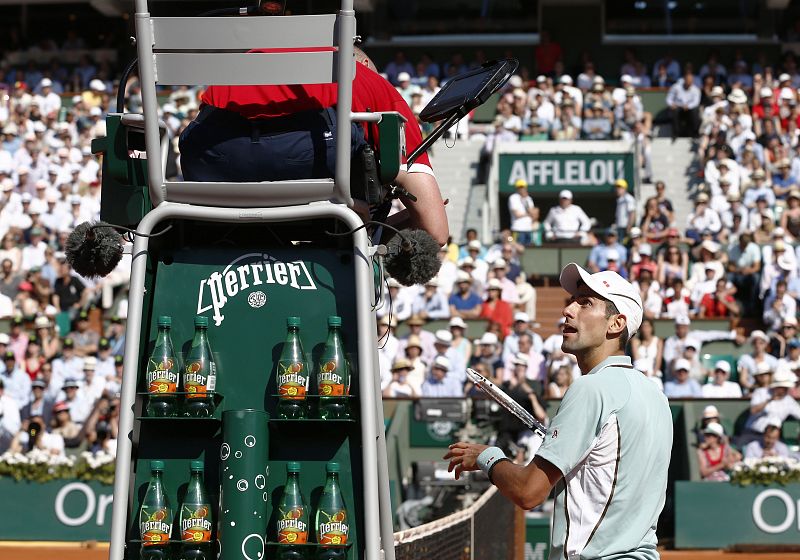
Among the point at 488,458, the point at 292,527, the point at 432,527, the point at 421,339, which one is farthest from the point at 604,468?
the point at 421,339

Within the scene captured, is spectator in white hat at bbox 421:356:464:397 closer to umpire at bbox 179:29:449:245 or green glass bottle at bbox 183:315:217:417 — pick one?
umpire at bbox 179:29:449:245

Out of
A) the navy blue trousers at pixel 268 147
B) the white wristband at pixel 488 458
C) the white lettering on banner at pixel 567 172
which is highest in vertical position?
the white lettering on banner at pixel 567 172

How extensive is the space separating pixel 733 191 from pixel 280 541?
18913mm

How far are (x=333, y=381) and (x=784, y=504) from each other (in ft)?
37.4

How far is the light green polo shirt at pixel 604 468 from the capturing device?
436 cm

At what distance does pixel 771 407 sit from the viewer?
16.0 metres

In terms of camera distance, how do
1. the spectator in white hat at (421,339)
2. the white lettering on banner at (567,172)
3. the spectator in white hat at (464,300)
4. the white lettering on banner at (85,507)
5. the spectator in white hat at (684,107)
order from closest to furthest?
the white lettering on banner at (85,507), the spectator in white hat at (421,339), the spectator in white hat at (464,300), the white lettering on banner at (567,172), the spectator in white hat at (684,107)

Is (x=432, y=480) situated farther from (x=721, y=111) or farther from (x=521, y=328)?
(x=721, y=111)

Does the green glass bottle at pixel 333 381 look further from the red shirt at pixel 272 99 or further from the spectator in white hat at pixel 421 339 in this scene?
the spectator in white hat at pixel 421 339

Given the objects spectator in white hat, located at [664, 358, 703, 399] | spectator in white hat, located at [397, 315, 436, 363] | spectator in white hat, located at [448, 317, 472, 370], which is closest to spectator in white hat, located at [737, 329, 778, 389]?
spectator in white hat, located at [664, 358, 703, 399]

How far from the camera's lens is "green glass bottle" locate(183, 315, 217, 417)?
4.62 m

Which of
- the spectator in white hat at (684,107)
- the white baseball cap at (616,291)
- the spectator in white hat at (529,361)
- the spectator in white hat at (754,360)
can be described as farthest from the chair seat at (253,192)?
the spectator in white hat at (684,107)

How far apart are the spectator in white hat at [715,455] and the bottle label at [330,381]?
462 inches

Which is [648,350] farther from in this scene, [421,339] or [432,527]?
[432,527]
